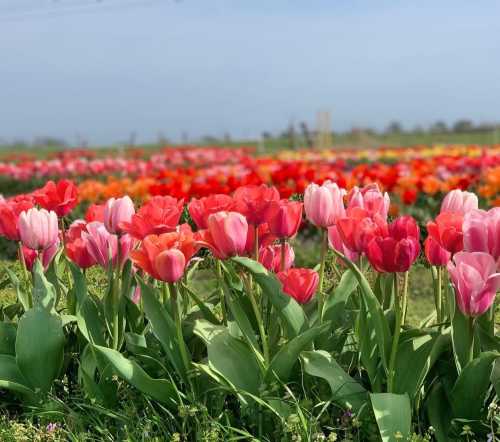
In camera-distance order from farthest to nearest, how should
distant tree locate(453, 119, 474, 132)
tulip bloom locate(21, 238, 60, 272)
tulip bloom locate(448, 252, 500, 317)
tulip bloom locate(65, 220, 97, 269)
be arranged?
1. distant tree locate(453, 119, 474, 132)
2. tulip bloom locate(21, 238, 60, 272)
3. tulip bloom locate(65, 220, 97, 269)
4. tulip bloom locate(448, 252, 500, 317)

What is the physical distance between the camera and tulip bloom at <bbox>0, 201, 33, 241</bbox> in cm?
360

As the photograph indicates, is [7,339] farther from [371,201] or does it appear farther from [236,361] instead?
[371,201]

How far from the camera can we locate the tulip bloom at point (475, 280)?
8.84ft

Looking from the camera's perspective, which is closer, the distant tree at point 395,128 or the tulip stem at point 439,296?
the tulip stem at point 439,296

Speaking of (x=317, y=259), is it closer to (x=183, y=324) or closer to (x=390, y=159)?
(x=183, y=324)

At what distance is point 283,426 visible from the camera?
2975 mm

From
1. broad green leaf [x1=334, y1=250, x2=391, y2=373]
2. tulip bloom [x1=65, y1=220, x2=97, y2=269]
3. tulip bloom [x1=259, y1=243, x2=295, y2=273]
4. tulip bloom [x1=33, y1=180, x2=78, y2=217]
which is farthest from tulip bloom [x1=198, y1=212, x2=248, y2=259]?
tulip bloom [x1=33, y1=180, x2=78, y2=217]

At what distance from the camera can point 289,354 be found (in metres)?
2.96

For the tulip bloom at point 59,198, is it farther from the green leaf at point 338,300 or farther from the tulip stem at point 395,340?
the tulip stem at point 395,340

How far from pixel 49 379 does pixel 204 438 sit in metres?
0.87

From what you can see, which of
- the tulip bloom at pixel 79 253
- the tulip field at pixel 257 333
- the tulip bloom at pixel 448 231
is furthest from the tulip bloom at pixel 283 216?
the tulip bloom at pixel 79 253

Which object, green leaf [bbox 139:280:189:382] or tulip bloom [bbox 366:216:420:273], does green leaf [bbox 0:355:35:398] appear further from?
tulip bloom [bbox 366:216:420:273]

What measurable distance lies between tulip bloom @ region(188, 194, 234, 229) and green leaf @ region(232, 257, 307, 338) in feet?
1.13

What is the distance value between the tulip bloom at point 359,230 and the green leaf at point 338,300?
0.34 meters
